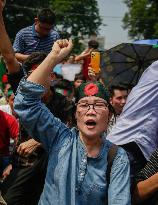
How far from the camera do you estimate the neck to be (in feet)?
9.96

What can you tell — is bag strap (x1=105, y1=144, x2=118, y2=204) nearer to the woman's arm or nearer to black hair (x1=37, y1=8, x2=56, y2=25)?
the woman's arm

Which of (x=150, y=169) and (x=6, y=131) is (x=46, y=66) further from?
(x=6, y=131)

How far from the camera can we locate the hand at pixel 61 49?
3.07 meters

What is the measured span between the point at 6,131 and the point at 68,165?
1.94 m

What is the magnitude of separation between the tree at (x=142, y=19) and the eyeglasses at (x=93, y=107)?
50.9 m

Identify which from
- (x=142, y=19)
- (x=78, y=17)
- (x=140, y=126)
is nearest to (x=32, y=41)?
(x=140, y=126)

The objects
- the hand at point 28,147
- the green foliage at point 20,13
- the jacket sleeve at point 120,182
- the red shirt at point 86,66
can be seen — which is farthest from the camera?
the green foliage at point 20,13

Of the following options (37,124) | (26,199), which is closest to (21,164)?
(26,199)

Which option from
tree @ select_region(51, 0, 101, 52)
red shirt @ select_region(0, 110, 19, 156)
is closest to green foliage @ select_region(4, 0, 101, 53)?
tree @ select_region(51, 0, 101, 52)

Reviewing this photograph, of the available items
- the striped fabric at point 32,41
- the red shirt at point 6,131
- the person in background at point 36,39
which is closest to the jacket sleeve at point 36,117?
the red shirt at point 6,131

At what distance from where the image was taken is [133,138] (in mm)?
3387

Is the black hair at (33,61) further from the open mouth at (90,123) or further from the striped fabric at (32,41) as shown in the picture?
the striped fabric at (32,41)

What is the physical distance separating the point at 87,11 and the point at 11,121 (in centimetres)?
6587

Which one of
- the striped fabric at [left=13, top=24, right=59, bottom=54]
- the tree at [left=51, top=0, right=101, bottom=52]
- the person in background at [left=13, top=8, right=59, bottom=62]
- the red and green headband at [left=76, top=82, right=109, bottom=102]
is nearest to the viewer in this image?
the red and green headband at [left=76, top=82, right=109, bottom=102]
